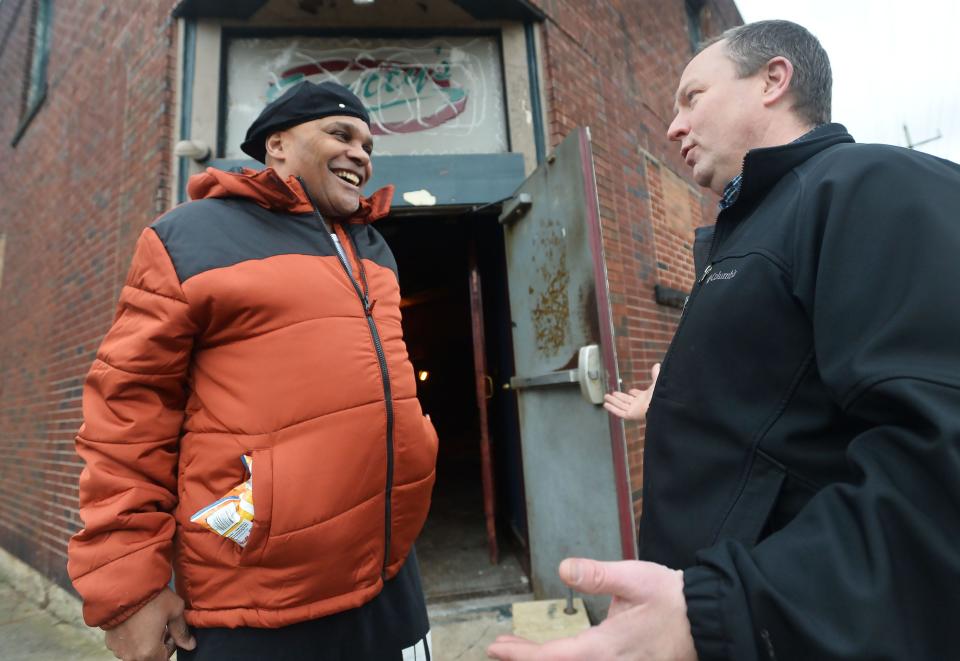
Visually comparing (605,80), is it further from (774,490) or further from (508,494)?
(774,490)

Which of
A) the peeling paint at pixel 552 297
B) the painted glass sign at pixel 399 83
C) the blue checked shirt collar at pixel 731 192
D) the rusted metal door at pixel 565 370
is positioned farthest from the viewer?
the painted glass sign at pixel 399 83

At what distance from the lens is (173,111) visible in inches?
123

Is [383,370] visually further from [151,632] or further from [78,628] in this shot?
[78,628]

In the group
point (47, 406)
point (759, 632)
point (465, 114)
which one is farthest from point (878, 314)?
point (47, 406)

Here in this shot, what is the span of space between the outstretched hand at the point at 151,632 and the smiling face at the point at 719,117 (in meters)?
1.60

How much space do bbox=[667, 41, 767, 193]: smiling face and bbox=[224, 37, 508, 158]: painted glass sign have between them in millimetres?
2352

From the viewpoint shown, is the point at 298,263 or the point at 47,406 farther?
the point at 47,406

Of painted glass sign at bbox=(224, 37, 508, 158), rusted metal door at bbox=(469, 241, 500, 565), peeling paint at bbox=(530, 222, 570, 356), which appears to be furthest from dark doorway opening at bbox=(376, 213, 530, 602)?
peeling paint at bbox=(530, 222, 570, 356)

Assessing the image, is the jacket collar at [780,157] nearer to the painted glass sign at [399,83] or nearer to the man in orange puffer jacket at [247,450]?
the man in orange puffer jacket at [247,450]

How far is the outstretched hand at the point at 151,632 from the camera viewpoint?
42.3 inches

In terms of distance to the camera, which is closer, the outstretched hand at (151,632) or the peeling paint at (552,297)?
the outstretched hand at (151,632)

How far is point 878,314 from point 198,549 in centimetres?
142

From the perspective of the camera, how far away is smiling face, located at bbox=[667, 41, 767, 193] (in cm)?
107

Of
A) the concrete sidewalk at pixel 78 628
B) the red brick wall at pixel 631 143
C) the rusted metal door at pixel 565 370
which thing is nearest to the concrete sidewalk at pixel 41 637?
the concrete sidewalk at pixel 78 628
